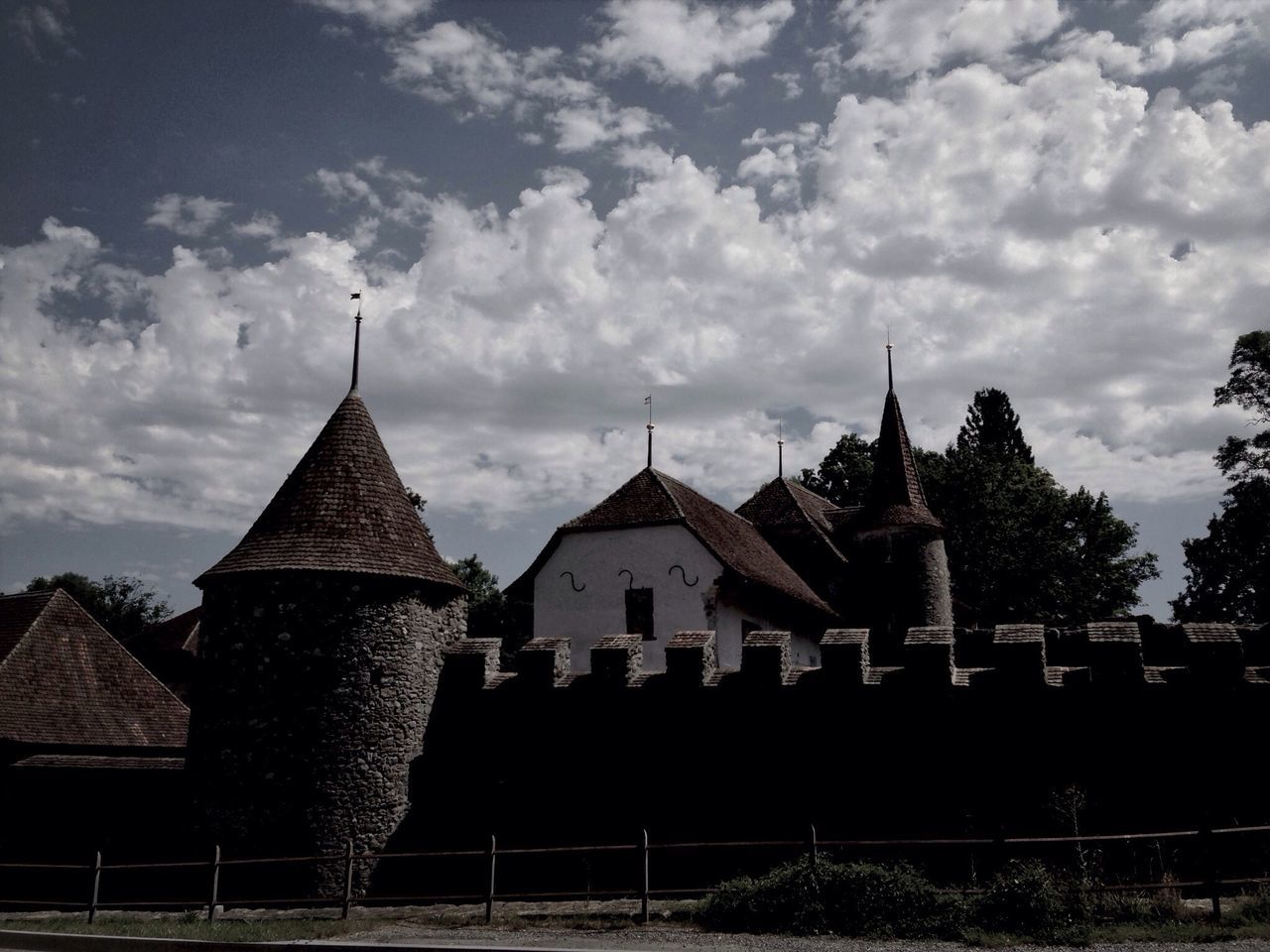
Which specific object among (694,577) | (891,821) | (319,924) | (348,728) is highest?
(694,577)

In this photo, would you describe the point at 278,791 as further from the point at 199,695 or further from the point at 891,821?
the point at 891,821

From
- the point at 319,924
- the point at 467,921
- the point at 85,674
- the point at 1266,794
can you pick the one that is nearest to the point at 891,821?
the point at 1266,794

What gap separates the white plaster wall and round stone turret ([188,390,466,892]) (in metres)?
10.1

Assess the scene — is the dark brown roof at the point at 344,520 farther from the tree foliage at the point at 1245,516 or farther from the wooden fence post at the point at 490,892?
the tree foliage at the point at 1245,516

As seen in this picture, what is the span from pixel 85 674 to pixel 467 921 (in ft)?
49.1

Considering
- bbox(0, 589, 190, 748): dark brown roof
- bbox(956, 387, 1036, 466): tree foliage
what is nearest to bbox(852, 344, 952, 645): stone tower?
bbox(0, 589, 190, 748): dark brown roof

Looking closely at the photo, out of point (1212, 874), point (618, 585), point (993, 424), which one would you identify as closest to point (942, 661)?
point (1212, 874)

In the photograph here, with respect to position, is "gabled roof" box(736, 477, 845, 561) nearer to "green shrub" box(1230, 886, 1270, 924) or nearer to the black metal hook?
the black metal hook

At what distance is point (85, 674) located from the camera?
906 inches

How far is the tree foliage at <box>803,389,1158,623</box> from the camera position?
137ft

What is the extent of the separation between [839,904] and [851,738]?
3.35m

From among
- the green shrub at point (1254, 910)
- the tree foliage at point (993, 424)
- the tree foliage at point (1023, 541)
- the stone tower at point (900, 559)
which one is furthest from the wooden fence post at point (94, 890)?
the tree foliage at point (993, 424)

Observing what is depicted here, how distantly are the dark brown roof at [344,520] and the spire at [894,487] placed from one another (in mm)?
15778

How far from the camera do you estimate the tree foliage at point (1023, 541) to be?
137ft
